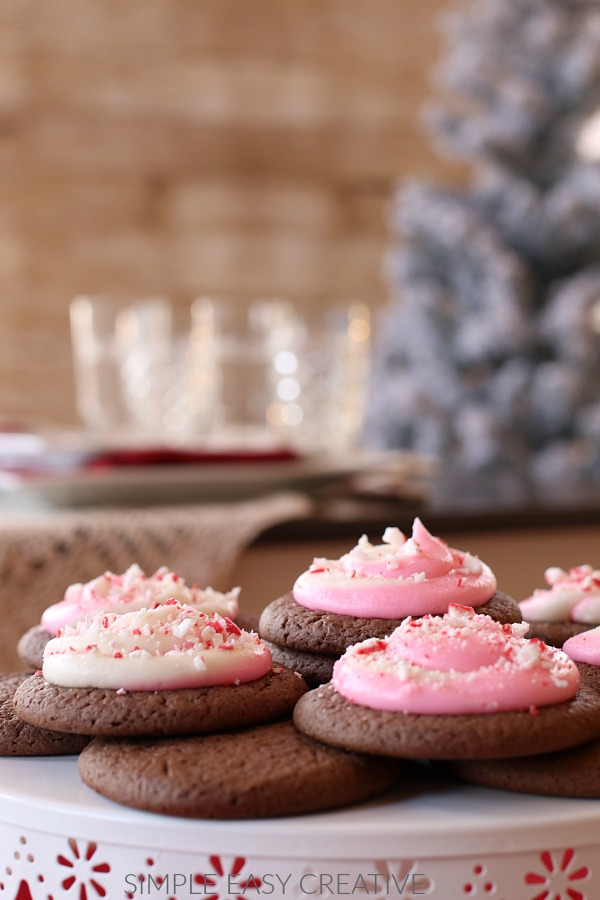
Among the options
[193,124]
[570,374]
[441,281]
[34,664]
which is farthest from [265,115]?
[34,664]

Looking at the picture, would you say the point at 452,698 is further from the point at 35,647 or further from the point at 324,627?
the point at 35,647

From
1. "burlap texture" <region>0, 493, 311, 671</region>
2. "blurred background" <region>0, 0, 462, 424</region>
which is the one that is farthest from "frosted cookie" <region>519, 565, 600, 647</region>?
"blurred background" <region>0, 0, 462, 424</region>

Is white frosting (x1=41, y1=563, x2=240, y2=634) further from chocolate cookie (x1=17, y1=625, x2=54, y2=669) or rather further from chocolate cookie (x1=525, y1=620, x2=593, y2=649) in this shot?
chocolate cookie (x1=525, y1=620, x2=593, y2=649)

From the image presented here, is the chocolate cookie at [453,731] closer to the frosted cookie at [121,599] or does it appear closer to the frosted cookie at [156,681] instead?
the frosted cookie at [156,681]

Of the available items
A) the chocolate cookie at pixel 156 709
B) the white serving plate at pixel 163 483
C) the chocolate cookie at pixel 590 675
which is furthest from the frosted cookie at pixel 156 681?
the white serving plate at pixel 163 483

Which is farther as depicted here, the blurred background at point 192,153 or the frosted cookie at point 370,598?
the blurred background at point 192,153

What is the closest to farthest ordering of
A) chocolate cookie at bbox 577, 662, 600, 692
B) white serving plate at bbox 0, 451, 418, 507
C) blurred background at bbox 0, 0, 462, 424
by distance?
1. chocolate cookie at bbox 577, 662, 600, 692
2. white serving plate at bbox 0, 451, 418, 507
3. blurred background at bbox 0, 0, 462, 424
